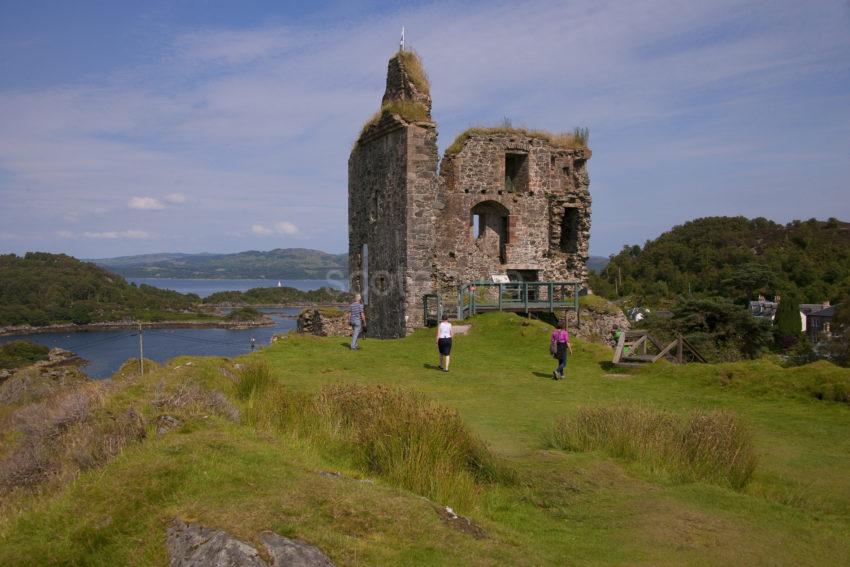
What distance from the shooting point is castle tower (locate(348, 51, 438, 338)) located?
Answer: 20516mm

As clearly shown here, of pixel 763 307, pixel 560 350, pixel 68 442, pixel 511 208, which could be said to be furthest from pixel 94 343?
pixel 763 307

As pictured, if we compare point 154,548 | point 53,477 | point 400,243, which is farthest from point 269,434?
point 400,243

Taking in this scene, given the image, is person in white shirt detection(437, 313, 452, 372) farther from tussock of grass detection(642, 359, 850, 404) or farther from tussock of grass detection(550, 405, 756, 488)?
tussock of grass detection(550, 405, 756, 488)

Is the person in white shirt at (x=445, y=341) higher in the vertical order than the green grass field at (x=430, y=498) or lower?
higher

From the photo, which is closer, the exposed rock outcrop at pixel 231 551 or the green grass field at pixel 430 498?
the exposed rock outcrop at pixel 231 551

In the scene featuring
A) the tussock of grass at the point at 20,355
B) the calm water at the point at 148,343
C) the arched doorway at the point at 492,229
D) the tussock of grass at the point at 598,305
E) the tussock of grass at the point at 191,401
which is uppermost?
the arched doorway at the point at 492,229

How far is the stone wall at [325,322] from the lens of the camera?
23281mm

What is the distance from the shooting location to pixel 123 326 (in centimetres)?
7306

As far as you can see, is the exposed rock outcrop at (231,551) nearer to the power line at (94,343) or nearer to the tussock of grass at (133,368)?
the tussock of grass at (133,368)

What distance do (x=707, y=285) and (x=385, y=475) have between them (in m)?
71.0

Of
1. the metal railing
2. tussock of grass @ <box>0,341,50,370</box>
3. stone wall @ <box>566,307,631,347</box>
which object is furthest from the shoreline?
stone wall @ <box>566,307,631,347</box>

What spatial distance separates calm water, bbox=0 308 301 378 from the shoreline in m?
1.09

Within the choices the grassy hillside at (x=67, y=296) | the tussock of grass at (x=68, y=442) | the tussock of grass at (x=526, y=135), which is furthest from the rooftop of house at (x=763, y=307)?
the grassy hillside at (x=67, y=296)

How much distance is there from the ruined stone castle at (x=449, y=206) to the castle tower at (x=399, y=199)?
3 cm
